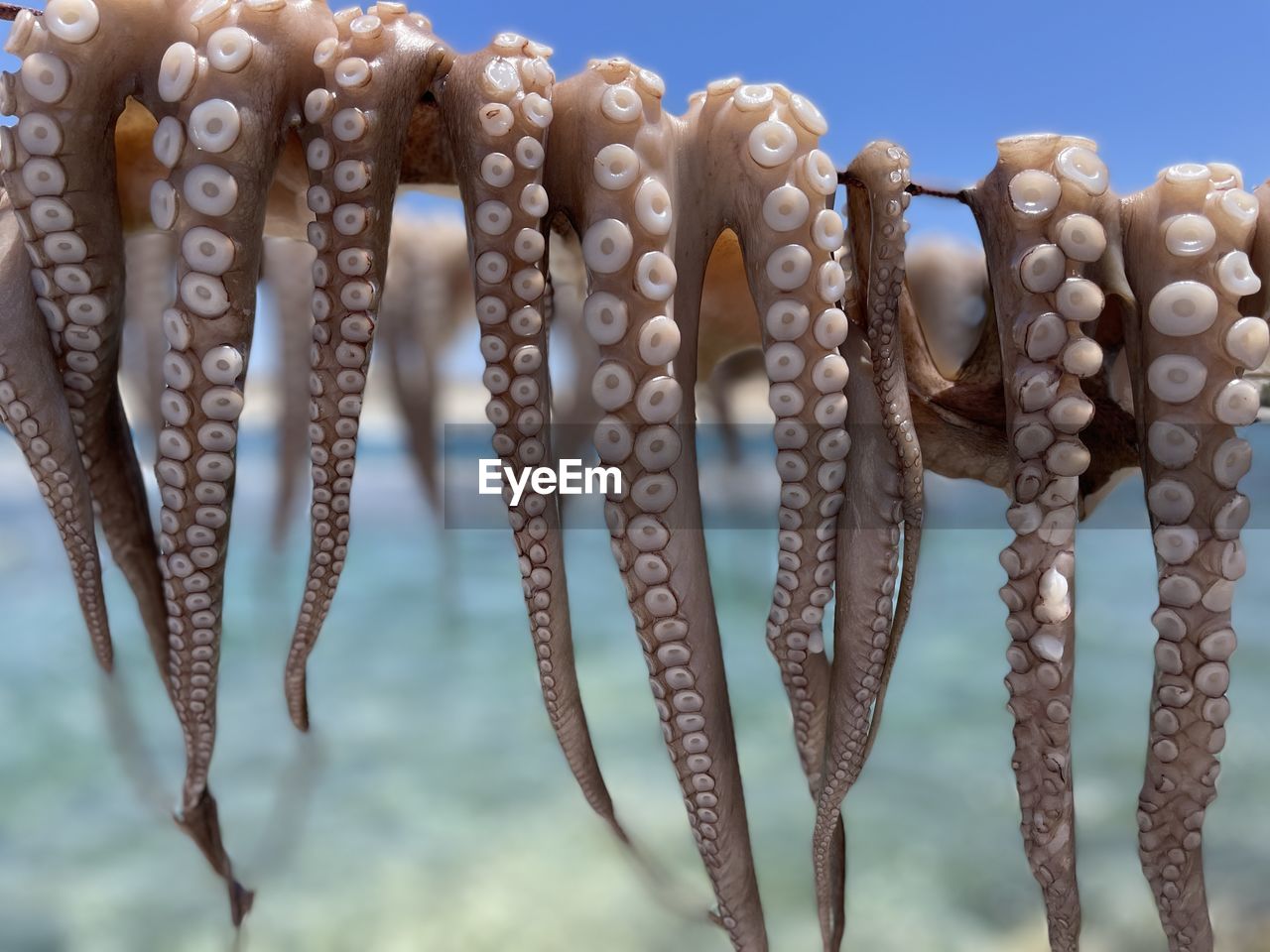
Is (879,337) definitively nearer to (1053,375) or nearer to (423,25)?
(1053,375)

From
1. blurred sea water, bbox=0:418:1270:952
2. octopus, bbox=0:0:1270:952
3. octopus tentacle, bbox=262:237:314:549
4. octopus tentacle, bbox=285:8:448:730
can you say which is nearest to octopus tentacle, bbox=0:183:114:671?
octopus, bbox=0:0:1270:952

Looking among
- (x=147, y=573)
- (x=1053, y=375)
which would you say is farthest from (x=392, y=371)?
(x=1053, y=375)

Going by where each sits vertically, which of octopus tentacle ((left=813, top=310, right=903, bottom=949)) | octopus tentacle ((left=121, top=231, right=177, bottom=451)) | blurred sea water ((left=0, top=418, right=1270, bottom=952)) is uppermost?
octopus tentacle ((left=121, top=231, right=177, bottom=451))

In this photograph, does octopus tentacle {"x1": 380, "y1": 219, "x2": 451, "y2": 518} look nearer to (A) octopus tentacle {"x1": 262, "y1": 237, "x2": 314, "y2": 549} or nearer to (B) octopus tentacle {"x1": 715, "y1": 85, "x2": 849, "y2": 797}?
(A) octopus tentacle {"x1": 262, "y1": 237, "x2": 314, "y2": 549}

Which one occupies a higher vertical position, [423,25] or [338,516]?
[423,25]

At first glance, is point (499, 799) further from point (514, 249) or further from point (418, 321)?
point (514, 249)

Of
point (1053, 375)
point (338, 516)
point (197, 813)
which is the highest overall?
point (1053, 375)

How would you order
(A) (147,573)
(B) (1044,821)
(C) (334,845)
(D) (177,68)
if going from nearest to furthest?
(D) (177,68), (B) (1044,821), (A) (147,573), (C) (334,845)

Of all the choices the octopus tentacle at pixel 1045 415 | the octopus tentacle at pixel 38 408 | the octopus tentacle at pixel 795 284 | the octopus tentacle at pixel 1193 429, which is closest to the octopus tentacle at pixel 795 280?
the octopus tentacle at pixel 795 284
